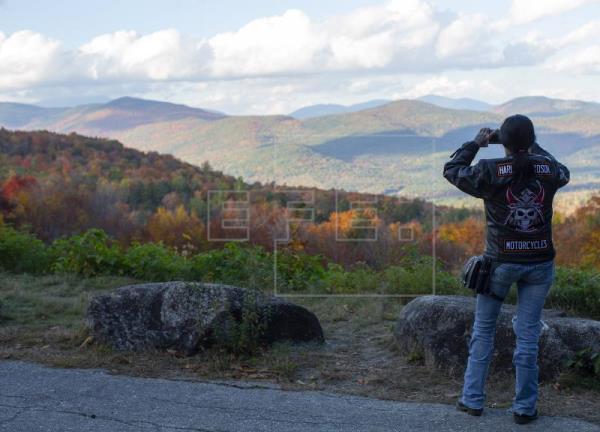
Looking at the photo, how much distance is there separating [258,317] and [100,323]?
1.47 metres

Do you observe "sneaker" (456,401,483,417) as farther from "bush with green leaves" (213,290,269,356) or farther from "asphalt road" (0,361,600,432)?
"bush with green leaves" (213,290,269,356)

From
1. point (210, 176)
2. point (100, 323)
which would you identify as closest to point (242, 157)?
point (210, 176)

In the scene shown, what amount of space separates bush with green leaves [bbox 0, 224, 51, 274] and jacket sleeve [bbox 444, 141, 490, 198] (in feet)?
29.7

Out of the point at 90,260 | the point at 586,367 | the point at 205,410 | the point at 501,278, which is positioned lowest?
the point at 205,410

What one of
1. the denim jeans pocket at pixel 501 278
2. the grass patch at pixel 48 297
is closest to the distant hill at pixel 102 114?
the grass patch at pixel 48 297

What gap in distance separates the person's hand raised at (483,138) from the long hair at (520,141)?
0.27 metres

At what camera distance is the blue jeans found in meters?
5.41

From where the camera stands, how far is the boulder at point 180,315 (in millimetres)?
7176

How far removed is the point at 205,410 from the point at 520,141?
2.84m

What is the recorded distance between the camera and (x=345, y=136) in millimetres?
13414

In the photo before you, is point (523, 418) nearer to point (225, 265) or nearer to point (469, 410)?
point (469, 410)

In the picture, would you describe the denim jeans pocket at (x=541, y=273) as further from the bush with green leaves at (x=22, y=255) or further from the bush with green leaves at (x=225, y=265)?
the bush with green leaves at (x=22, y=255)

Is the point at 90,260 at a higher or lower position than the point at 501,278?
lower

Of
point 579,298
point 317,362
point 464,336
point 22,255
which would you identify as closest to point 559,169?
point 464,336
